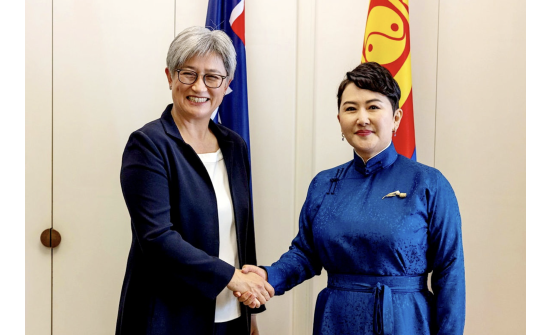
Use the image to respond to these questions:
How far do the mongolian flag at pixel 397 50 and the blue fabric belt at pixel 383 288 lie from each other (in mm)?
752

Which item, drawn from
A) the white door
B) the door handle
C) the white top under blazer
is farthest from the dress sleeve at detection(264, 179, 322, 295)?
the door handle

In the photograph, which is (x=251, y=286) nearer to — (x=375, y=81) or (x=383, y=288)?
(x=383, y=288)

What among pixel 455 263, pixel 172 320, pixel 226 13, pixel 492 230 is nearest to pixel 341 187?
pixel 455 263

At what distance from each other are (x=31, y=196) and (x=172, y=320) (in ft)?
3.85

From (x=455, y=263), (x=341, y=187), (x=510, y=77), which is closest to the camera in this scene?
(x=455, y=263)

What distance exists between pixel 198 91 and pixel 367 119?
0.61m

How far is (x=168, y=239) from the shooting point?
1.66 metres

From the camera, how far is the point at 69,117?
2473 millimetres

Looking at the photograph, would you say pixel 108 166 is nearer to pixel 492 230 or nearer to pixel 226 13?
pixel 226 13

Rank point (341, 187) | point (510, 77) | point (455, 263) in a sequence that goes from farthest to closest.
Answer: point (510, 77)
point (341, 187)
point (455, 263)

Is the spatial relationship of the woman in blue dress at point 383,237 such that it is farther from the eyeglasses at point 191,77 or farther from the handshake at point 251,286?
the eyeglasses at point 191,77

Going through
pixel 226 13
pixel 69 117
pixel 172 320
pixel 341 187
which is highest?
pixel 226 13

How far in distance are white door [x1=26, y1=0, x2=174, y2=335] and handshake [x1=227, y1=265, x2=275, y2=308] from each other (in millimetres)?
951

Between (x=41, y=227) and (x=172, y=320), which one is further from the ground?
(x=41, y=227)
